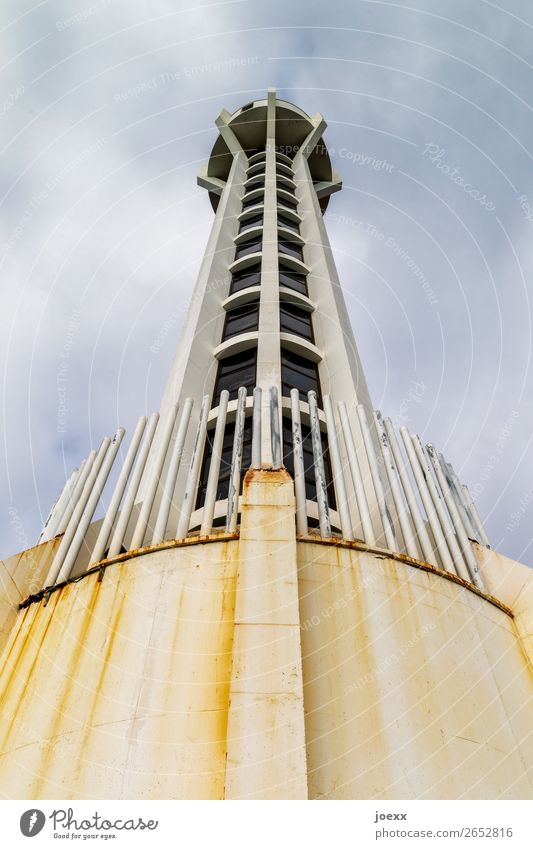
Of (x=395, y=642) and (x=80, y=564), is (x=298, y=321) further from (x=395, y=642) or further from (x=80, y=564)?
(x=395, y=642)

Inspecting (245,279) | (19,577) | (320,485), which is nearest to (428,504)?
(320,485)

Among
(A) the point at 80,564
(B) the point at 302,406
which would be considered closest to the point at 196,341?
(B) the point at 302,406

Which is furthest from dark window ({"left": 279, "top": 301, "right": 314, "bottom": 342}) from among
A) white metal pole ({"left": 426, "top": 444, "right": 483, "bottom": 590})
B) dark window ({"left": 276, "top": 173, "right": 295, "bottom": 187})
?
dark window ({"left": 276, "top": 173, "right": 295, "bottom": 187})

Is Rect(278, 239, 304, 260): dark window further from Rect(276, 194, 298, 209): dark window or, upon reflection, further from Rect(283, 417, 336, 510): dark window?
Rect(283, 417, 336, 510): dark window

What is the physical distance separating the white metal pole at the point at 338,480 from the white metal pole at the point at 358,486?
211mm

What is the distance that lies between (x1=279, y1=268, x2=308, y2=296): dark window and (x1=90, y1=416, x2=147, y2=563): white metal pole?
10597 millimetres

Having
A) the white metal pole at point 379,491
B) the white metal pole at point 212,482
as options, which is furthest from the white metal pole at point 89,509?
the white metal pole at point 379,491

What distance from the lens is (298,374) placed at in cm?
1507

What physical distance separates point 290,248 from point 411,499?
52.4ft

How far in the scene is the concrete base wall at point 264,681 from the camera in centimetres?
512

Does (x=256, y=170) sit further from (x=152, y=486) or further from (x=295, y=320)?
(x=152, y=486)

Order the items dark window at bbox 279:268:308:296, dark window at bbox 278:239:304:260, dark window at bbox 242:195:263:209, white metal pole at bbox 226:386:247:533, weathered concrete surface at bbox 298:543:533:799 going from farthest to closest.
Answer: dark window at bbox 242:195:263:209, dark window at bbox 278:239:304:260, dark window at bbox 279:268:308:296, white metal pole at bbox 226:386:247:533, weathered concrete surface at bbox 298:543:533:799

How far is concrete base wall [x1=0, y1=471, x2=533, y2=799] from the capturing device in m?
5.12
